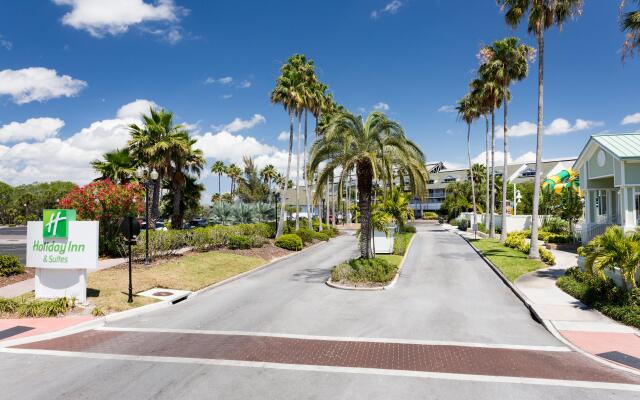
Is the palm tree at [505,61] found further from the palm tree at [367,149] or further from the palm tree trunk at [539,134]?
the palm tree at [367,149]

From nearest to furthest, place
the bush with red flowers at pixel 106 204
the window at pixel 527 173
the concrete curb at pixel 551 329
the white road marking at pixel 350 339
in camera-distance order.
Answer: the concrete curb at pixel 551 329, the white road marking at pixel 350 339, the bush with red flowers at pixel 106 204, the window at pixel 527 173

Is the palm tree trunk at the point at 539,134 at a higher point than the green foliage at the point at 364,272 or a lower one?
higher

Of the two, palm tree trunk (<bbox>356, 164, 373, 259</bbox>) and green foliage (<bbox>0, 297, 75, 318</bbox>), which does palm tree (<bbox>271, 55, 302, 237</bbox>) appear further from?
green foliage (<bbox>0, 297, 75, 318</bbox>)

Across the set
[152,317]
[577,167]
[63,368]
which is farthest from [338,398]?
[577,167]

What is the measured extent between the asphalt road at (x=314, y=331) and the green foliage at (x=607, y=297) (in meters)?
2.16

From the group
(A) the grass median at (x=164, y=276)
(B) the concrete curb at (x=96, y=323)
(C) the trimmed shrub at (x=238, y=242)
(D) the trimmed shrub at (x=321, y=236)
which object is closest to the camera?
Answer: (B) the concrete curb at (x=96, y=323)

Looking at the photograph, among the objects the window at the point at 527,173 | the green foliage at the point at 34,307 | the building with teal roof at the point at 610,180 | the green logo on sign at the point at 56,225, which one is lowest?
the green foliage at the point at 34,307

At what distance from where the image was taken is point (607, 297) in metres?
13.4

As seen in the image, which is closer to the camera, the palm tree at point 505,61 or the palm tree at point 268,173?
the palm tree at point 505,61

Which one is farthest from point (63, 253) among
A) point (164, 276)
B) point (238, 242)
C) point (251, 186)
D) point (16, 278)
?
point (251, 186)

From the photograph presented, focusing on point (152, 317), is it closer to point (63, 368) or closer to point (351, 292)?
point (63, 368)

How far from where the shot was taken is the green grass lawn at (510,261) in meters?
20.6

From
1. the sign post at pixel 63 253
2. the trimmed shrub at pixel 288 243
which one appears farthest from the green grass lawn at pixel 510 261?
the sign post at pixel 63 253

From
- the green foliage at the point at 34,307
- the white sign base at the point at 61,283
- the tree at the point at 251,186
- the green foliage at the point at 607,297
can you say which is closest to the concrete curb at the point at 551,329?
the green foliage at the point at 607,297
